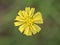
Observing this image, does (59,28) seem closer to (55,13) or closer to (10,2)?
(55,13)

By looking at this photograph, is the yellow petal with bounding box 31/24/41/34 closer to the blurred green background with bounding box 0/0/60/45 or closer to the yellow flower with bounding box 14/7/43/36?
the yellow flower with bounding box 14/7/43/36

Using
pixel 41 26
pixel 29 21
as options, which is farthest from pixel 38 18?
pixel 41 26

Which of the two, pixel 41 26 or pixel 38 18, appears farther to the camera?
pixel 41 26

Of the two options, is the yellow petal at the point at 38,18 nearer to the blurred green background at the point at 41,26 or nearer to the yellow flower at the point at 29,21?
the yellow flower at the point at 29,21

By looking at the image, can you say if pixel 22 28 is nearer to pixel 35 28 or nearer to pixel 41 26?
pixel 35 28

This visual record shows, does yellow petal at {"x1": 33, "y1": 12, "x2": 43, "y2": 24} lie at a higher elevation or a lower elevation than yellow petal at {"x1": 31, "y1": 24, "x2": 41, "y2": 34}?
higher

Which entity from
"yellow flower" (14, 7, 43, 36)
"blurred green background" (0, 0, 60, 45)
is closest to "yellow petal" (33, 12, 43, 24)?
"yellow flower" (14, 7, 43, 36)
